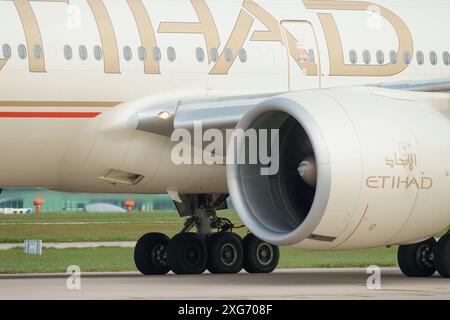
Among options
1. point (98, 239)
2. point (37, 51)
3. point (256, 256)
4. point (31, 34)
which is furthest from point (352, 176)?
point (98, 239)

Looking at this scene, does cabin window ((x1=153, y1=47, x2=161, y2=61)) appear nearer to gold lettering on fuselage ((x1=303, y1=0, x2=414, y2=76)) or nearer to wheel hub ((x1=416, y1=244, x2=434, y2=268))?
gold lettering on fuselage ((x1=303, y1=0, x2=414, y2=76))

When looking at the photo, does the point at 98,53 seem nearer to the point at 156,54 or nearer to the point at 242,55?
the point at 156,54

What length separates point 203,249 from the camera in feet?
76.7

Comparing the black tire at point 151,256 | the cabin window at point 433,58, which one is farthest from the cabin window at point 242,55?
the black tire at point 151,256

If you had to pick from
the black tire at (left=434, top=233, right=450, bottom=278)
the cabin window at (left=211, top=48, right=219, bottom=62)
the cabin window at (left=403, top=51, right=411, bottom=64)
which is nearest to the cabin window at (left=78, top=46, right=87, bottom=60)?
the cabin window at (left=211, top=48, right=219, bottom=62)

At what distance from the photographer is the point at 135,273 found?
24.5 meters

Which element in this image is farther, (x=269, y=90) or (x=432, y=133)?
(x=269, y=90)

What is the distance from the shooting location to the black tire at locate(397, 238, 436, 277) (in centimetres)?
2205

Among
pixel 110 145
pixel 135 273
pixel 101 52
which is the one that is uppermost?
pixel 101 52

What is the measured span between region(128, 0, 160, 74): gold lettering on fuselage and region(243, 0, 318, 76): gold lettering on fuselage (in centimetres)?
166

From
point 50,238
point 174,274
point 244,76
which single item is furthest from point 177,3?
point 50,238

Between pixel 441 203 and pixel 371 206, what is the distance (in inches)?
44.7

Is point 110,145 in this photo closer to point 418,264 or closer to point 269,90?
point 269,90

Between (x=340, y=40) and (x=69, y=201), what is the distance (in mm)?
29112
